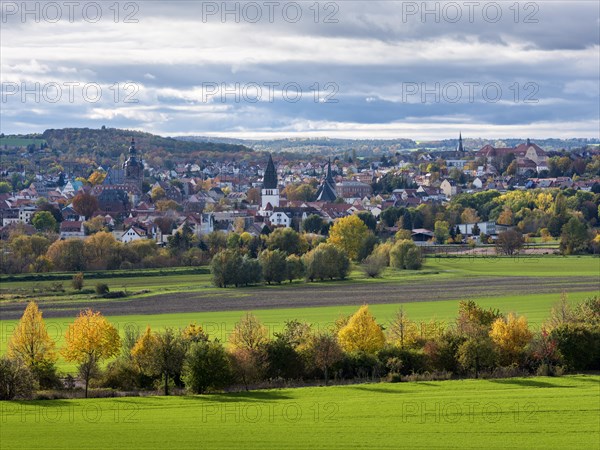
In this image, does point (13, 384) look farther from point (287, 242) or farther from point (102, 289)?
point (287, 242)

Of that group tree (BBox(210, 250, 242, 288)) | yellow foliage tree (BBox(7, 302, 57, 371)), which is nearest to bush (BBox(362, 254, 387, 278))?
tree (BBox(210, 250, 242, 288))

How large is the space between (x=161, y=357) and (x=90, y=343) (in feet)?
8.12

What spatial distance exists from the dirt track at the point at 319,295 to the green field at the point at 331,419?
20.4 meters

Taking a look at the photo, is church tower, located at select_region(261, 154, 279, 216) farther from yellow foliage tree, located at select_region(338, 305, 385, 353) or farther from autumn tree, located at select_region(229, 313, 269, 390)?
autumn tree, located at select_region(229, 313, 269, 390)

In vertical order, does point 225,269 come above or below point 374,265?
above

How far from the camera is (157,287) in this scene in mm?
63656

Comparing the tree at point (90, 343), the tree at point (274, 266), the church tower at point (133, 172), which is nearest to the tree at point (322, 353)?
the tree at point (90, 343)

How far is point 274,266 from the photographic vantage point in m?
68.4

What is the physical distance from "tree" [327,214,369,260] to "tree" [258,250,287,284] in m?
13.7

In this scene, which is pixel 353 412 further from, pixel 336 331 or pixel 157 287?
pixel 157 287

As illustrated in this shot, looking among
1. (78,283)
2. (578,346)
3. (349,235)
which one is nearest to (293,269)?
(78,283)

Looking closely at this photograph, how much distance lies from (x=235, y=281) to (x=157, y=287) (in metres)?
5.05

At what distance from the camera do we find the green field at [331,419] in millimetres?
27094

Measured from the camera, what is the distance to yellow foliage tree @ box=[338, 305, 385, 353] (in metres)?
38.2
